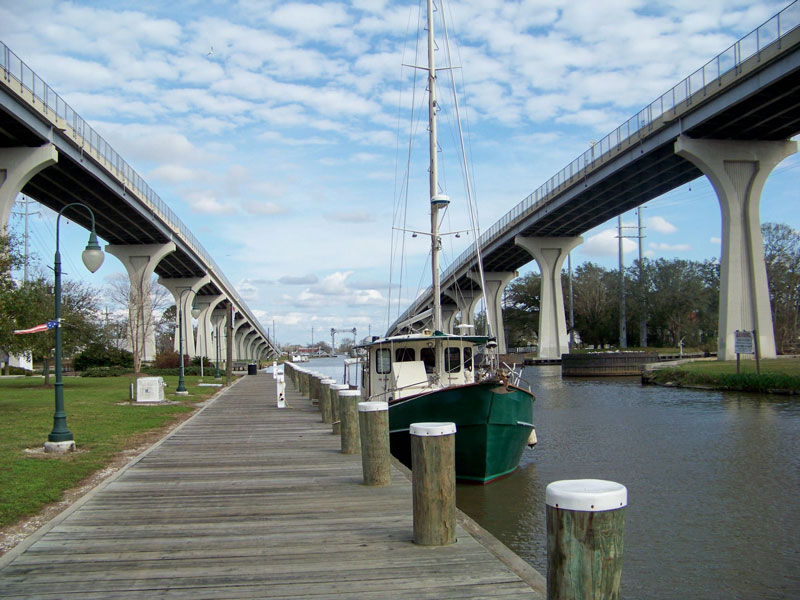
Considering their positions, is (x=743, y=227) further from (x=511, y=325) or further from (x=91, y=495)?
(x=511, y=325)

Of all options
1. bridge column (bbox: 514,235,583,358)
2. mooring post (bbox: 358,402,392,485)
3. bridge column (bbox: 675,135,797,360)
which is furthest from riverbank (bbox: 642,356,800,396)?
bridge column (bbox: 514,235,583,358)

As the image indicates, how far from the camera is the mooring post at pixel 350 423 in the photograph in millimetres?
12156

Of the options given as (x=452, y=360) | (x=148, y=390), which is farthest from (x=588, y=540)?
(x=148, y=390)

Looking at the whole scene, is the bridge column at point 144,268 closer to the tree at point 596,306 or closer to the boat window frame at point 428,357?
the boat window frame at point 428,357

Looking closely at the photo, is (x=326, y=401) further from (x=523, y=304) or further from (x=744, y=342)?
(x=523, y=304)

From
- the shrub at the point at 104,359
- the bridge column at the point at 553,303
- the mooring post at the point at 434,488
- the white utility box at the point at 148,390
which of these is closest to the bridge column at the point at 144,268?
the shrub at the point at 104,359

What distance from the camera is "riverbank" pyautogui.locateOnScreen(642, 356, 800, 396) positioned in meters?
31.4

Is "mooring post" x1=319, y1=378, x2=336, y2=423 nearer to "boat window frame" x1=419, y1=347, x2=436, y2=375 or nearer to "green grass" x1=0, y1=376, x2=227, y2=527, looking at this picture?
"boat window frame" x1=419, y1=347, x2=436, y2=375

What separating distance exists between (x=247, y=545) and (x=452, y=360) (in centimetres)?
1103

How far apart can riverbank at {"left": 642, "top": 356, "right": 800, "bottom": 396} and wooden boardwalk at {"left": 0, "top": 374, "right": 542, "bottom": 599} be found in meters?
27.3

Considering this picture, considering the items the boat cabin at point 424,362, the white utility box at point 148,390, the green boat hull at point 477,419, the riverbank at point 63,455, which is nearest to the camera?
the riverbank at point 63,455

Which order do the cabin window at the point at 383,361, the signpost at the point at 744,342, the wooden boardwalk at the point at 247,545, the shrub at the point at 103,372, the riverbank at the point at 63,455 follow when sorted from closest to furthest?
the wooden boardwalk at the point at 247,545 < the riverbank at the point at 63,455 < the cabin window at the point at 383,361 < the signpost at the point at 744,342 < the shrub at the point at 103,372

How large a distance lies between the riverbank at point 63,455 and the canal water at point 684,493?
256 inches

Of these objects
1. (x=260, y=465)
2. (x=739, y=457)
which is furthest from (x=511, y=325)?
(x=260, y=465)
